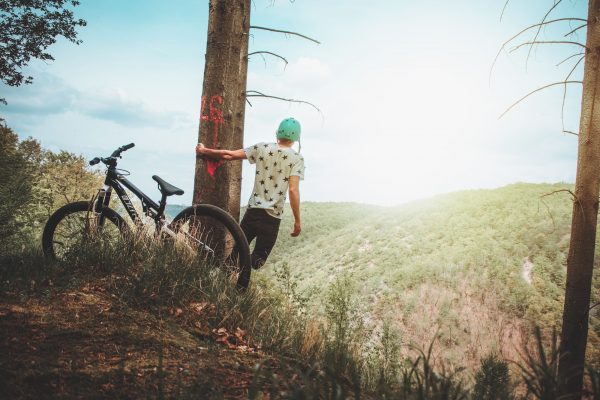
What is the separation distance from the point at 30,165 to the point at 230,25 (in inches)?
529

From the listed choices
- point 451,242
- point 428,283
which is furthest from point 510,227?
point 428,283

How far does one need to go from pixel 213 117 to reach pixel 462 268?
23.3 metres

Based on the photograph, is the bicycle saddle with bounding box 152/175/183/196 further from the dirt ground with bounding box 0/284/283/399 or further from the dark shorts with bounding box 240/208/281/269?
the dirt ground with bounding box 0/284/283/399

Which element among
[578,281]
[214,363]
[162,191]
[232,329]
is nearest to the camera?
[214,363]

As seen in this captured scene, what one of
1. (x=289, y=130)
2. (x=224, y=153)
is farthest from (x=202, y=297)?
(x=289, y=130)

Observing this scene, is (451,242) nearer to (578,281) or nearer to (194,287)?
(578,281)

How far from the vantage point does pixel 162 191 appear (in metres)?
4.38

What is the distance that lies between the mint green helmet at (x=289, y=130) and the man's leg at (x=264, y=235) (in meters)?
1.00

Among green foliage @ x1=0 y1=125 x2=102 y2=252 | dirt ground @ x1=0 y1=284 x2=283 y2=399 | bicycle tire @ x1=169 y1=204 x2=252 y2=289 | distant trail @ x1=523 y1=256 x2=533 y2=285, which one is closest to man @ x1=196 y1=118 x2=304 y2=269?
bicycle tire @ x1=169 y1=204 x2=252 y2=289

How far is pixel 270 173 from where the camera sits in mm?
4629

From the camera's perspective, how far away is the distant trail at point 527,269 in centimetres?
2227

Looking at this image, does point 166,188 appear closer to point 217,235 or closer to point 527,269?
point 217,235

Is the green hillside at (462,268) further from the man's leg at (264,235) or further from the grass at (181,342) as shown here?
the grass at (181,342)

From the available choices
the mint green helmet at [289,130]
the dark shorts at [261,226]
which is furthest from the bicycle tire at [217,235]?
the mint green helmet at [289,130]
